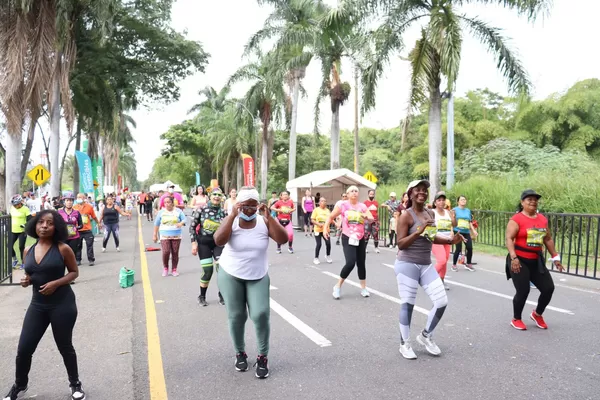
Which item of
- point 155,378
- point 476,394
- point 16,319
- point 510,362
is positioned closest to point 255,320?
point 155,378

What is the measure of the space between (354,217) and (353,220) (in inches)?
2.7

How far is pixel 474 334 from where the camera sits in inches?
224

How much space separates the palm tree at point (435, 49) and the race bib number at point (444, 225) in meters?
8.68

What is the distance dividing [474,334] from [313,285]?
3622 mm

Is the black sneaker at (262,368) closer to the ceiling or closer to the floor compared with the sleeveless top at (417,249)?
closer to the floor

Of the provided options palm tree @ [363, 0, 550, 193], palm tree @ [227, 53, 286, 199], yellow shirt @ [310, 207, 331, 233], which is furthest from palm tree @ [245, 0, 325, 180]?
yellow shirt @ [310, 207, 331, 233]

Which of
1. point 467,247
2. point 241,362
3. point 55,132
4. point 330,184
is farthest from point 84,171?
point 241,362

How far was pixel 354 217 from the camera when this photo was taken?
293 inches

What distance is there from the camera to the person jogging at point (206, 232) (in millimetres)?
7230

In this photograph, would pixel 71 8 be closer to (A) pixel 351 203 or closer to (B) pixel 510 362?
(A) pixel 351 203

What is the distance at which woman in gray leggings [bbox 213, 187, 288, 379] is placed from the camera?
4352mm

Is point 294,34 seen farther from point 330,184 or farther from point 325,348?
point 325,348

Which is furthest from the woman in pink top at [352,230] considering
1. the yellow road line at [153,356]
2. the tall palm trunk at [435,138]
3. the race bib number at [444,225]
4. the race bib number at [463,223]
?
the tall palm trunk at [435,138]

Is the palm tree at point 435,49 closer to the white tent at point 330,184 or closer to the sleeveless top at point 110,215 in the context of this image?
the white tent at point 330,184
